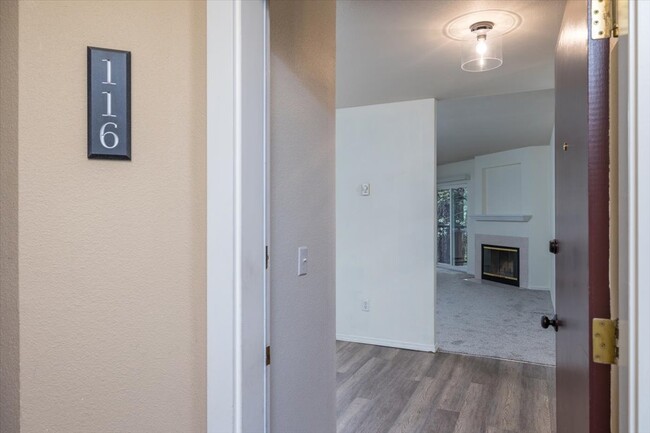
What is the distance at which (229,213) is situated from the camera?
1044 mm

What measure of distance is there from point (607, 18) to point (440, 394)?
2.72m

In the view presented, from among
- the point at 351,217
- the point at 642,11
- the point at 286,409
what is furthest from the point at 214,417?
the point at 351,217

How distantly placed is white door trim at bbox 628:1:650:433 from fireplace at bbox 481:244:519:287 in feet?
23.6

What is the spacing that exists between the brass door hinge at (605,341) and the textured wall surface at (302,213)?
0.94 meters

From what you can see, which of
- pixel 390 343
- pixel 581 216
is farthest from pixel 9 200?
pixel 390 343

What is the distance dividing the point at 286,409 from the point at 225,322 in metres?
0.67

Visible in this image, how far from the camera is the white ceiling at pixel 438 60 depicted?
214 cm

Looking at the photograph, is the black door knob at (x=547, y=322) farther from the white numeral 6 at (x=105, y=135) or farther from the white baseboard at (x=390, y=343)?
the white baseboard at (x=390, y=343)

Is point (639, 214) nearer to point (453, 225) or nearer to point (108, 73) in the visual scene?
point (108, 73)

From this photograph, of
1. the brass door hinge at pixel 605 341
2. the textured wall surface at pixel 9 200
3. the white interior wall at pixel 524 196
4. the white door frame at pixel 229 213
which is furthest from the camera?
the white interior wall at pixel 524 196

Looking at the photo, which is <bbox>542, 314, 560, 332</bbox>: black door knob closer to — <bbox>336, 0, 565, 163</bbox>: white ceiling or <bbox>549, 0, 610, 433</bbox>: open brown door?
<bbox>549, 0, 610, 433</bbox>: open brown door


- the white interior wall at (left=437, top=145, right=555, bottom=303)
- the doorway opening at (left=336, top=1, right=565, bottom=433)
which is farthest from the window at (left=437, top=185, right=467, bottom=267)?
the doorway opening at (left=336, top=1, right=565, bottom=433)

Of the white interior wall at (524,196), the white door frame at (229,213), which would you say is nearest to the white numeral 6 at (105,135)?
the white door frame at (229,213)

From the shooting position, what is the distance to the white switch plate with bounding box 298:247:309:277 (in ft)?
5.26
